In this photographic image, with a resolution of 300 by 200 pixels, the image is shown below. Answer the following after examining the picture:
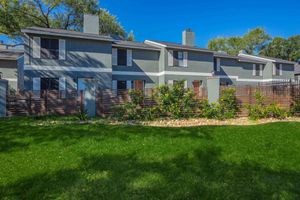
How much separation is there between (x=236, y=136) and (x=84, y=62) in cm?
1332

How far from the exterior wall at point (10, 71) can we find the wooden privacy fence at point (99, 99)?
8203 millimetres

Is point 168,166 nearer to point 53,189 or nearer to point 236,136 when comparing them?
point 53,189

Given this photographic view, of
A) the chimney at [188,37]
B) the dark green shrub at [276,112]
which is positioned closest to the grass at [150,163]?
the dark green shrub at [276,112]

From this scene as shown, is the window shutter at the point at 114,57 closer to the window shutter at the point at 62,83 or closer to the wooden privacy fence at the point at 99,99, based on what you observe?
the window shutter at the point at 62,83

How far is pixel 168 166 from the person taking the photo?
4.33m

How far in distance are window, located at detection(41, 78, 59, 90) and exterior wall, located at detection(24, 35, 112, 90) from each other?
297mm

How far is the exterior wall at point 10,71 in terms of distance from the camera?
59.4 ft

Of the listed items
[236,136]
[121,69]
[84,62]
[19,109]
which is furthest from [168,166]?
[121,69]

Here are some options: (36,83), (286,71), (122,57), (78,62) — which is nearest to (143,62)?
(122,57)

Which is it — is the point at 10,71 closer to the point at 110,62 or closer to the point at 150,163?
the point at 110,62

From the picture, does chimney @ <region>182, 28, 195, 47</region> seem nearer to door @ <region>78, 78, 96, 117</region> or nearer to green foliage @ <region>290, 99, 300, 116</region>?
green foliage @ <region>290, 99, 300, 116</region>

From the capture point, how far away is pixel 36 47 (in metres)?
15.0

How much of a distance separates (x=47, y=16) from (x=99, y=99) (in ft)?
65.4

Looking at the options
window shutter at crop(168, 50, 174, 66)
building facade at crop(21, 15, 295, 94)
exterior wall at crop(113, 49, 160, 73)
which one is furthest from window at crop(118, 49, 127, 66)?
window shutter at crop(168, 50, 174, 66)
